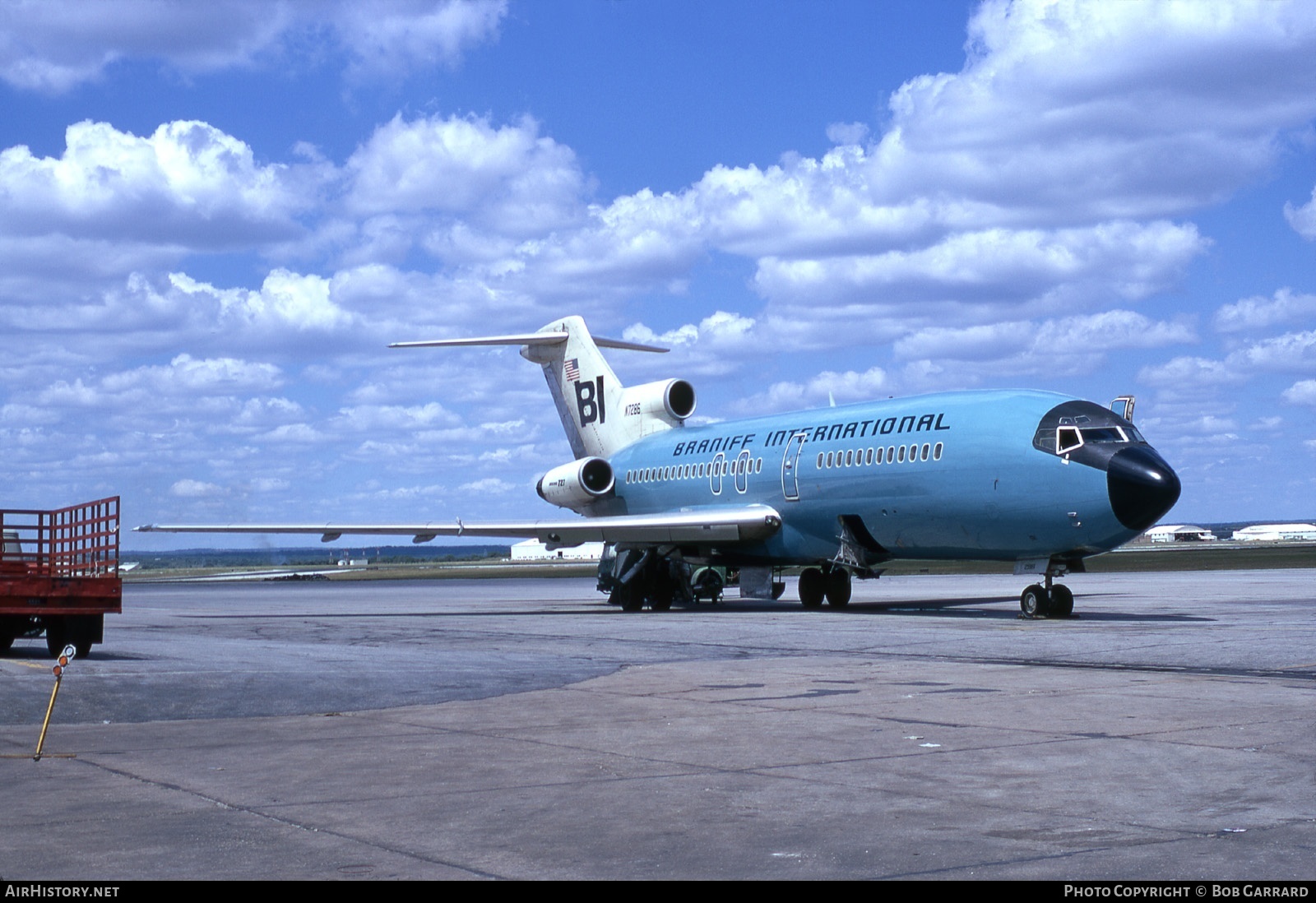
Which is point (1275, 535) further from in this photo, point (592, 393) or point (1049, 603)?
point (1049, 603)

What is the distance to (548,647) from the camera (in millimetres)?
19828

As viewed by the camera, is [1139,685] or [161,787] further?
[1139,685]

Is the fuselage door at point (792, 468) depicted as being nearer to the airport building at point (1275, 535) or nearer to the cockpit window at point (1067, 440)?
the cockpit window at point (1067, 440)

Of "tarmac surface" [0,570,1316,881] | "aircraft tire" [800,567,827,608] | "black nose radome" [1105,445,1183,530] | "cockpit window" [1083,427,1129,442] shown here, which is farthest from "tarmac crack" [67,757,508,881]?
"aircraft tire" [800,567,827,608]

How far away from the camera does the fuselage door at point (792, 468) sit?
3058 centimetres

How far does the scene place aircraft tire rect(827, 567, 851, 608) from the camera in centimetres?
3153

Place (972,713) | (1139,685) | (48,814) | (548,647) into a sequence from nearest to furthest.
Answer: (48,814), (972,713), (1139,685), (548,647)

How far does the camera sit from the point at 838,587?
104 feet

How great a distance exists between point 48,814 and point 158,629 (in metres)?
19.5

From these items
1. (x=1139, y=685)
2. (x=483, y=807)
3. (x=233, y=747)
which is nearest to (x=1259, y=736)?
(x=1139, y=685)

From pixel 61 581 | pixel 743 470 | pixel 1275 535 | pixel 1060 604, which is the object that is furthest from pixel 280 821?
pixel 1275 535

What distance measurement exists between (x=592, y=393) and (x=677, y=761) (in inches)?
1218
